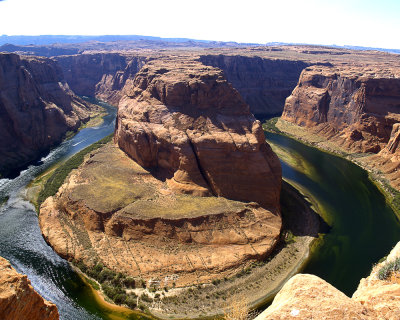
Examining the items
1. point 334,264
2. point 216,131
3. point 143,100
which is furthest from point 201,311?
point 143,100

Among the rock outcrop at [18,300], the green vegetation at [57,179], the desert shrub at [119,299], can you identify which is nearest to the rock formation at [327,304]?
the rock outcrop at [18,300]

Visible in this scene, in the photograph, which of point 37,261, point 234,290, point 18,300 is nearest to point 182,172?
point 234,290

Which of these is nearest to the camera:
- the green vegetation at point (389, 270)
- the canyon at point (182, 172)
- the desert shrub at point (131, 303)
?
the green vegetation at point (389, 270)

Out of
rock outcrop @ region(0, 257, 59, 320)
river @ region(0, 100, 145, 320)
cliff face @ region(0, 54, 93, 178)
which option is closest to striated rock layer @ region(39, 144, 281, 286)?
river @ region(0, 100, 145, 320)

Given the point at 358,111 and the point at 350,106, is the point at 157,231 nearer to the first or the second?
the point at 358,111

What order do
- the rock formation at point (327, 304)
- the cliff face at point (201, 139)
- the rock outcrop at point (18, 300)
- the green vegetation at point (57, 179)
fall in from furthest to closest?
the green vegetation at point (57, 179) < the cliff face at point (201, 139) < the rock outcrop at point (18, 300) < the rock formation at point (327, 304)

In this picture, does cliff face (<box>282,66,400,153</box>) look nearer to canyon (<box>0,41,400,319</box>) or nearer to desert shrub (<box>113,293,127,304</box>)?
canyon (<box>0,41,400,319</box>)

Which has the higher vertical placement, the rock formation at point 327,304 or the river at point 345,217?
the rock formation at point 327,304

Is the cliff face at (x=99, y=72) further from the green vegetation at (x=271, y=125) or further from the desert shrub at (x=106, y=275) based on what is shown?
the desert shrub at (x=106, y=275)
